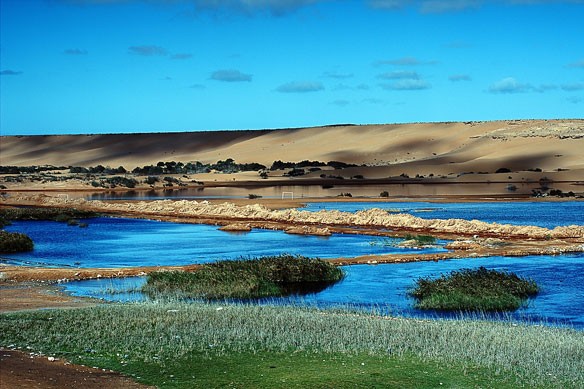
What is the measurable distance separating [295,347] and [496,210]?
44615mm

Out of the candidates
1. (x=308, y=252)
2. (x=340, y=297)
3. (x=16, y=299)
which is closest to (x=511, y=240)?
(x=308, y=252)

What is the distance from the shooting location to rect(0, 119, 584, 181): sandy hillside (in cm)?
10769

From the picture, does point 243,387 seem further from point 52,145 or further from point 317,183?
point 52,145

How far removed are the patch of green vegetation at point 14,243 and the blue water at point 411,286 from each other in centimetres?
1037

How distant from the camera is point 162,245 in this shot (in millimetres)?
39000

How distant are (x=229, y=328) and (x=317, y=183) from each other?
257ft

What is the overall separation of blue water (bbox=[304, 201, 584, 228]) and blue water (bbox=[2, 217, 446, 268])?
37.9 feet

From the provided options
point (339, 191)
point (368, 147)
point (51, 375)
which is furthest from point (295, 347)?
point (368, 147)

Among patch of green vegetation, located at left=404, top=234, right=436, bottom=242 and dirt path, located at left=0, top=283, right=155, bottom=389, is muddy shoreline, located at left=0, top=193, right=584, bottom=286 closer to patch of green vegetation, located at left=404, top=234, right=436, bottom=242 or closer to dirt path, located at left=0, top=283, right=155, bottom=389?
patch of green vegetation, located at left=404, top=234, right=436, bottom=242

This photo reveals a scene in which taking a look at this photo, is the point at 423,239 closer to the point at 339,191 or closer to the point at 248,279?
the point at 248,279

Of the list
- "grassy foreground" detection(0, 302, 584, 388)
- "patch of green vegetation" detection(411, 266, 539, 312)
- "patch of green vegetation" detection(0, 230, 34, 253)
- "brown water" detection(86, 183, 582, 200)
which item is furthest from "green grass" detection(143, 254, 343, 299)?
"brown water" detection(86, 183, 582, 200)

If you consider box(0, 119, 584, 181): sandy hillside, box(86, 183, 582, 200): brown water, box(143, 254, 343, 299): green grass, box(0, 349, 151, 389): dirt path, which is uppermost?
box(0, 119, 584, 181): sandy hillside

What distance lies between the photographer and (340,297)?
2445 cm

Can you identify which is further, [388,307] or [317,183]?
[317,183]
